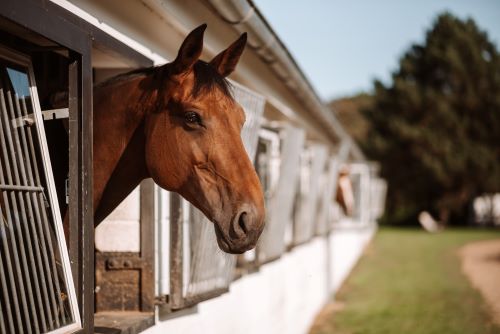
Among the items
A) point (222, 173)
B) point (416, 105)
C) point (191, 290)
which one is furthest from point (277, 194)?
point (416, 105)

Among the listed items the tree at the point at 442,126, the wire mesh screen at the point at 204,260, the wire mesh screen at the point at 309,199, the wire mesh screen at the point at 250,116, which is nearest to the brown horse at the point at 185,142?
the wire mesh screen at the point at 204,260

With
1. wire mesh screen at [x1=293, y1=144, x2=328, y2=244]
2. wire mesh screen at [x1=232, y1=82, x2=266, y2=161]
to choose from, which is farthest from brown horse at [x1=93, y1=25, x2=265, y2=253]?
wire mesh screen at [x1=293, y1=144, x2=328, y2=244]

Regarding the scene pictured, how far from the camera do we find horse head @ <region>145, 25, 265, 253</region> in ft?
7.27

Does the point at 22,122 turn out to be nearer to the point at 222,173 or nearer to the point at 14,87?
the point at 14,87

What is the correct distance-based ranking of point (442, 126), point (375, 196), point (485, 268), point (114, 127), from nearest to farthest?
point (114, 127) < point (485, 268) < point (375, 196) < point (442, 126)

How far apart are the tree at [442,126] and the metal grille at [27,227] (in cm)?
3275

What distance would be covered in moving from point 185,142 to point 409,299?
7.91 m

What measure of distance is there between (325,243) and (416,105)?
27508 millimetres

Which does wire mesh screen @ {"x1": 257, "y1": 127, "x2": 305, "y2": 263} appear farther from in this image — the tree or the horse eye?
the tree

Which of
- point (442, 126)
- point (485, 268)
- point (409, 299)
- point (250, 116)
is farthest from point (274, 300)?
point (442, 126)

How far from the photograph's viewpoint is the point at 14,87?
215 cm

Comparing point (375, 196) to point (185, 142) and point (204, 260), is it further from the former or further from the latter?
point (185, 142)

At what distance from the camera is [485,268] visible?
13539 millimetres

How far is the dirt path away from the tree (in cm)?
1316
